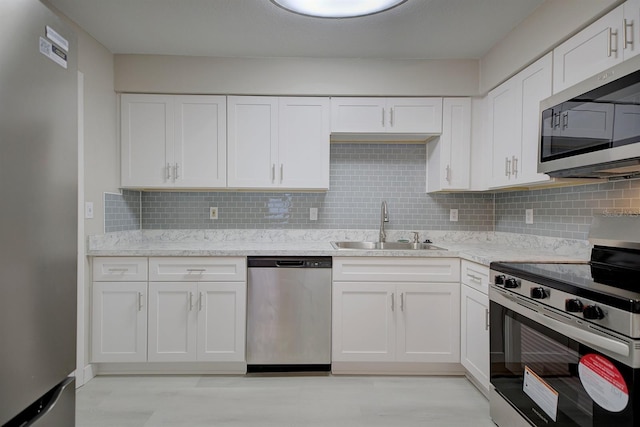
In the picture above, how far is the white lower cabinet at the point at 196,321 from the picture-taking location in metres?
2.65

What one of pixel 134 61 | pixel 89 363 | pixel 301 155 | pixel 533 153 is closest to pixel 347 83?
pixel 301 155

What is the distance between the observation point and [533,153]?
229 centimetres

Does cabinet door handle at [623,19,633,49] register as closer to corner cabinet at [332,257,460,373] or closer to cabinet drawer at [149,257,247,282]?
corner cabinet at [332,257,460,373]

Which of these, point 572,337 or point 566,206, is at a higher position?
point 566,206

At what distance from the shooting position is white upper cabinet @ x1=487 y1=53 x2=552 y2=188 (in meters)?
2.25

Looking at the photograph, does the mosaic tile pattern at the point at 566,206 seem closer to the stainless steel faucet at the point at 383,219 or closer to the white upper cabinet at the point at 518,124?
the white upper cabinet at the point at 518,124

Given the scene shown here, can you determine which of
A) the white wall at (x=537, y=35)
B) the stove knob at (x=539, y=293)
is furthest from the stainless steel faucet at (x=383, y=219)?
the stove knob at (x=539, y=293)

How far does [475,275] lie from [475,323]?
0.30m

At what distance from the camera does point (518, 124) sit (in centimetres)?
245

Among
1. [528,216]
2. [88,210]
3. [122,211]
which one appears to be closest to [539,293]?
[528,216]

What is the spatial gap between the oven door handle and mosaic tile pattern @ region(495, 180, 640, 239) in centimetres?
84

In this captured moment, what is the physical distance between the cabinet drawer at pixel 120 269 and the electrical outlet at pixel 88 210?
302 millimetres

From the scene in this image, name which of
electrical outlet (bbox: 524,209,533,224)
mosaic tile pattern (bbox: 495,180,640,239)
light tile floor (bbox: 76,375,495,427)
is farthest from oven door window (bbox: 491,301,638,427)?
electrical outlet (bbox: 524,209,533,224)

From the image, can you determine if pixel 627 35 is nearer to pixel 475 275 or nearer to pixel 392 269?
pixel 475 275
